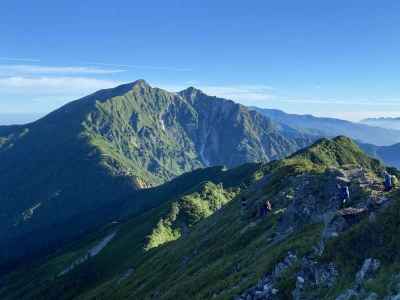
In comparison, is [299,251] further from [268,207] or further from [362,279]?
[268,207]

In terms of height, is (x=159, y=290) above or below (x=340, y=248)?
below

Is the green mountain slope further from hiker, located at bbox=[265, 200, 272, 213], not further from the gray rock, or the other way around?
hiker, located at bbox=[265, 200, 272, 213]

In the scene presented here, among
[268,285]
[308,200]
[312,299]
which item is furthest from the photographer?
[308,200]

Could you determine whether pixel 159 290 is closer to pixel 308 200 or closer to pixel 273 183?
pixel 308 200

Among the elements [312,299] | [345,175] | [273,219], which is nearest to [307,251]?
[312,299]

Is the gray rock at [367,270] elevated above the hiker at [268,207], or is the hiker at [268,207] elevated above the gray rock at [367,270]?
the gray rock at [367,270]

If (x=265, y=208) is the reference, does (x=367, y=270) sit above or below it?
above

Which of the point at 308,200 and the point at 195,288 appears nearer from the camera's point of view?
the point at 195,288

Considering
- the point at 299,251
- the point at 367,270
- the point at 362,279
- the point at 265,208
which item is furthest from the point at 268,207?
the point at 362,279

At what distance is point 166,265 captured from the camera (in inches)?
4375

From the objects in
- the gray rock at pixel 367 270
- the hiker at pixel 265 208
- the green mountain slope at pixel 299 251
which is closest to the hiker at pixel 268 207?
→ the hiker at pixel 265 208

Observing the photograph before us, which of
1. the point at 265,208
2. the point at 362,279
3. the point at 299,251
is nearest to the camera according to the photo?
the point at 362,279

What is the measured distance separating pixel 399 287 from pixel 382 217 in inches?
326

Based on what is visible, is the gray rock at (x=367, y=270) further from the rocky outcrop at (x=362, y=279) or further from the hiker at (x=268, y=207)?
the hiker at (x=268, y=207)
